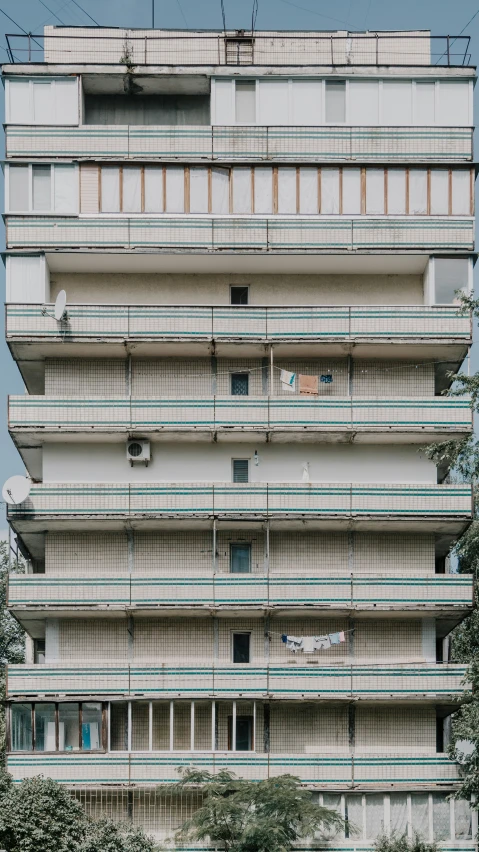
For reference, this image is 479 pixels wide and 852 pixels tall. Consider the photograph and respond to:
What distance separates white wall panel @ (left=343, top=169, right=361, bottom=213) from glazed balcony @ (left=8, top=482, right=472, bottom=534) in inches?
374

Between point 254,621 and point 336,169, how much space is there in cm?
1550

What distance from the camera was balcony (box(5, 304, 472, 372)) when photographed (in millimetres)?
55000

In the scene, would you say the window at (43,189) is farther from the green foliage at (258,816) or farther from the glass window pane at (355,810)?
the glass window pane at (355,810)

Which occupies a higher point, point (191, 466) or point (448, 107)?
point (448, 107)

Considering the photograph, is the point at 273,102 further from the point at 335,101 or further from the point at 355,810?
the point at 355,810

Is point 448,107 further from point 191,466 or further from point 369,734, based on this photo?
point 369,734

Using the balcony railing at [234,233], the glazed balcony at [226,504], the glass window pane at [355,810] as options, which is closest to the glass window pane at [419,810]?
the glass window pane at [355,810]

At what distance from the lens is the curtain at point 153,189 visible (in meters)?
56.1

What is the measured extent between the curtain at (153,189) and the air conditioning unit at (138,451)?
785 cm

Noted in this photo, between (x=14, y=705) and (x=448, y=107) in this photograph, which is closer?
(x=14, y=705)

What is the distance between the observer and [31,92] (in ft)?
186

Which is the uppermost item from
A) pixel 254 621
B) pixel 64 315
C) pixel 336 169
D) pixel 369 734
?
pixel 336 169

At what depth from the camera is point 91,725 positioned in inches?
2084

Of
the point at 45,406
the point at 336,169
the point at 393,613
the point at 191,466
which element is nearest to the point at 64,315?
the point at 45,406
